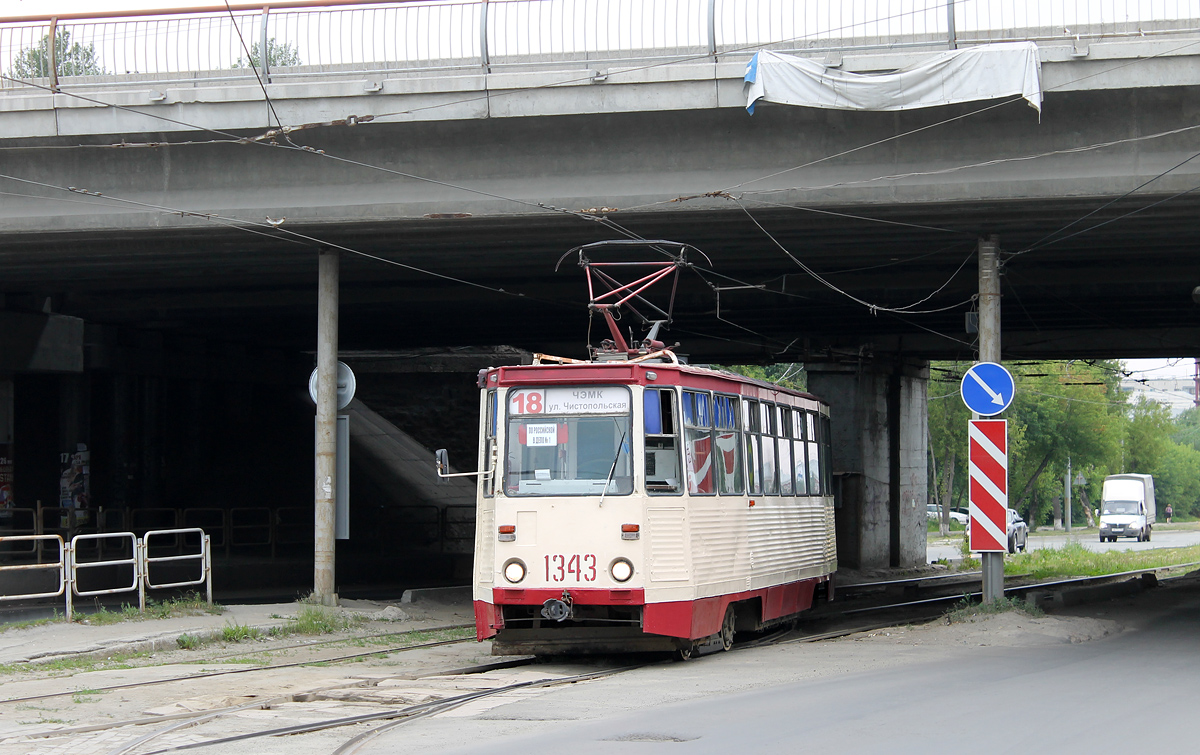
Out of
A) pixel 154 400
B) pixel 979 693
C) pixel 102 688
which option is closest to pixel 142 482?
pixel 154 400

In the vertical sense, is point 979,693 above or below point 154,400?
below

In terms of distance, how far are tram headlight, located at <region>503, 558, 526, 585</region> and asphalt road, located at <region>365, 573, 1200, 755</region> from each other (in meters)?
1.32

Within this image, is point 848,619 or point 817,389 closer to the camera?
point 848,619

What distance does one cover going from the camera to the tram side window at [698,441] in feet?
38.7

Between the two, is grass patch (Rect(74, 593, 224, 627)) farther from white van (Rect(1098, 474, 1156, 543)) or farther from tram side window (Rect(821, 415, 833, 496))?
white van (Rect(1098, 474, 1156, 543))

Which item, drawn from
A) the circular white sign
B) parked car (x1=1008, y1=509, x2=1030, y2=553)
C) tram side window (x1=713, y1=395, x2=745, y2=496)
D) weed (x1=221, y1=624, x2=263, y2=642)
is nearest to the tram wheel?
tram side window (x1=713, y1=395, x2=745, y2=496)

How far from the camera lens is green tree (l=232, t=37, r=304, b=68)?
15961 millimetres

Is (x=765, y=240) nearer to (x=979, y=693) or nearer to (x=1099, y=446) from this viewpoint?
(x=979, y=693)

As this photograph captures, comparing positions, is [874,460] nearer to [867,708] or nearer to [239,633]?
[239,633]

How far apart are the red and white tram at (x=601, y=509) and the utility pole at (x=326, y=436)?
6321 millimetres

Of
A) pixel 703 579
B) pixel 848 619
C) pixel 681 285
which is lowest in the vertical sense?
Result: pixel 848 619

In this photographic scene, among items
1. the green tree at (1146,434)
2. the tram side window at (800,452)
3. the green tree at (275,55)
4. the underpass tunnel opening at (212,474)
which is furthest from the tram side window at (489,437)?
the green tree at (1146,434)

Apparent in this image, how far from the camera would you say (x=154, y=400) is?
32438 mm

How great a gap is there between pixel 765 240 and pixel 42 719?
480 inches
